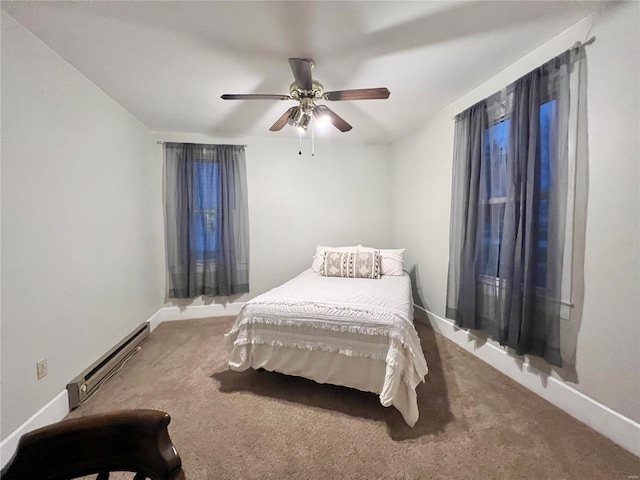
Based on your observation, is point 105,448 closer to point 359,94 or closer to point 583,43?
point 359,94

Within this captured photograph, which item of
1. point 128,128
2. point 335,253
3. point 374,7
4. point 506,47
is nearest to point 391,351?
point 335,253

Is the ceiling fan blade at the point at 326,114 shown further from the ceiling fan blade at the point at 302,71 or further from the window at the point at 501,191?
the window at the point at 501,191

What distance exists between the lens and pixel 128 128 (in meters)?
2.56

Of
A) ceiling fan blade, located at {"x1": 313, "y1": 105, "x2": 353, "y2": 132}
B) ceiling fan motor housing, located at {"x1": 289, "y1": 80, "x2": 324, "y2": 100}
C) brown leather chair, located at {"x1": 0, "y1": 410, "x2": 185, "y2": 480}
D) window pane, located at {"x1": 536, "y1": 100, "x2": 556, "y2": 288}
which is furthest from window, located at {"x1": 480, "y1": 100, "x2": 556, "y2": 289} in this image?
brown leather chair, located at {"x1": 0, "y1": 410, "x2": 185, "y2": 480}

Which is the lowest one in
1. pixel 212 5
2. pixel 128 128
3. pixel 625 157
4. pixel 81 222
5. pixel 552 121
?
pixel 81 222

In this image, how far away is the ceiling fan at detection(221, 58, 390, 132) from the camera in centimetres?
156

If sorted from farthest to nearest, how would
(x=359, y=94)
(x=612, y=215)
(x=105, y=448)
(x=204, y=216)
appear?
1. (x=204, y=216)
2. (x=359, y=94)
3. (x=612, y=215)
4. (x=105, y=448)

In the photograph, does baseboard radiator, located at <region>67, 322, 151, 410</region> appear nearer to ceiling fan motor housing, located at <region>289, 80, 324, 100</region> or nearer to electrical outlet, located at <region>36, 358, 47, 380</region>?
electrical outlet, located at <region>36, 358, 47, 380</region>

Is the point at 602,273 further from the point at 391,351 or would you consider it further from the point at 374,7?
the point at 374,7

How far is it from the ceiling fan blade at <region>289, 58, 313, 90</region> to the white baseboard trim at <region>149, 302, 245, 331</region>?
2.60 m

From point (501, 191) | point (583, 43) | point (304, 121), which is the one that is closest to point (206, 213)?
point (304, 121)

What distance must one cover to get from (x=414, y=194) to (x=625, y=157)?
73.7 inches

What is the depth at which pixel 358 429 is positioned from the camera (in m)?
1.46

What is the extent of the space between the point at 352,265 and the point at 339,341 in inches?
48.6
